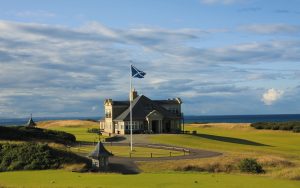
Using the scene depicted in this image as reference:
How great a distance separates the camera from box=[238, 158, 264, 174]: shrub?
4385cm

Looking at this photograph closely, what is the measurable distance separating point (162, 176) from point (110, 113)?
197ft

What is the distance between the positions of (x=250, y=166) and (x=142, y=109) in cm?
4996

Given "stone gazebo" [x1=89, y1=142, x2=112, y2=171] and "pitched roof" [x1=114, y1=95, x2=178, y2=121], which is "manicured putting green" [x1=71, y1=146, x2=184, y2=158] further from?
"pitched roof" [x1=114, y1=95, x2=178, y2=121]

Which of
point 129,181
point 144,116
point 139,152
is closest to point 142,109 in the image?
point 144,116

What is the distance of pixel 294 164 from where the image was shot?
158ft

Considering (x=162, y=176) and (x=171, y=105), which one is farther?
(x=171, y=105)

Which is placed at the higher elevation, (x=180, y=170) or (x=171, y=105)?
(x=171, y=105)

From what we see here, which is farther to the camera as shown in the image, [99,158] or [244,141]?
[244,141]

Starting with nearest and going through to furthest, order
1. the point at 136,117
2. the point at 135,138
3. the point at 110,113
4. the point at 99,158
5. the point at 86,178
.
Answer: the point at 86,178 → the point at 99,158 → the point at 135,138 → the point at 136,117 → the point at 110,113

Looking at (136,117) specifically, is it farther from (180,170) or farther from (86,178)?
(86,178)

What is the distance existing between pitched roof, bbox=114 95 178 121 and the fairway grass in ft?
169

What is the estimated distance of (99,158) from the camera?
42.4 meters

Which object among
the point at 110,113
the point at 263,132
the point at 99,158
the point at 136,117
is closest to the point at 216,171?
the point at 99,158

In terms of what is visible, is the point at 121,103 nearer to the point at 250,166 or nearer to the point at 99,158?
the point at 99,158
